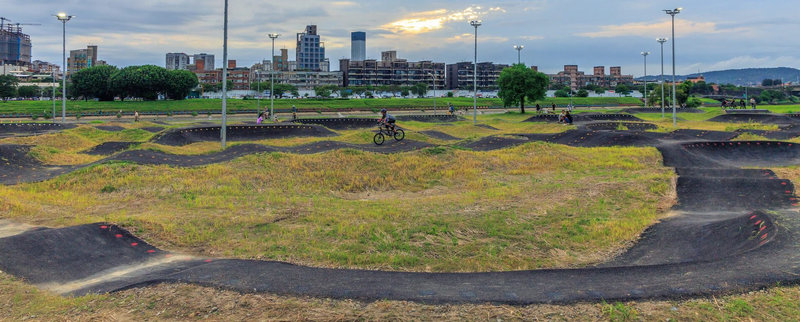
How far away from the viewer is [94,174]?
2044 cm

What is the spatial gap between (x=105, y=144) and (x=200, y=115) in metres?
43.2

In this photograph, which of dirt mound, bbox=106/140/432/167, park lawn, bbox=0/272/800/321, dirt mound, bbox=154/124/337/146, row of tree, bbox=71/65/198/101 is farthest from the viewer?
row of tree, bbox=71/65/198/101

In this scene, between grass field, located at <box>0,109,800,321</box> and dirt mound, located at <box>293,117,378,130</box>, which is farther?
dirt mound, located at <box>293,117,378,130</box>

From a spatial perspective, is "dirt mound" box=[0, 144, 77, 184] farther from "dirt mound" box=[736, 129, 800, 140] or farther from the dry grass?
"dirt mound" box=[736, 129, 800, 140]

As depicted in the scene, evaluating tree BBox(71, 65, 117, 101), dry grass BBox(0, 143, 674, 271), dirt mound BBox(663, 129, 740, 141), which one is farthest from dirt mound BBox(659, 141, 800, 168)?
tree BBox(71, 65, 117, 101)

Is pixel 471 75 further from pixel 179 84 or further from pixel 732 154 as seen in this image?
pixel 732 154

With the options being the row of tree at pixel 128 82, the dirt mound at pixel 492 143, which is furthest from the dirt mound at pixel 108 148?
the row of tree at pixel 128 82

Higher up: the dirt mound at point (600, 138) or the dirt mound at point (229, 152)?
the dirt mound at point (600, 138)

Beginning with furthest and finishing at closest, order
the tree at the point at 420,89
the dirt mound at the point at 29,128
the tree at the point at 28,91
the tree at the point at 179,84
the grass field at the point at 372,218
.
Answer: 1. the tree at the point at 420,89
2. the tree at the point at 28,91
3. the tree at the point at 179,84
4. the dirt mound at the point at 29,128
5. the grass field at the point at 372,218

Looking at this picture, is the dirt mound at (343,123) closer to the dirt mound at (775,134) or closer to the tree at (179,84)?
the dirt mound at (775,134)

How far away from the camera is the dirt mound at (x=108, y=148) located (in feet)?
103

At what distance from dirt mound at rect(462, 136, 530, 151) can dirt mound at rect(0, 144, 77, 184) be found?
73.7ft

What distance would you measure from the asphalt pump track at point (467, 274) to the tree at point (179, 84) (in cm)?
9901

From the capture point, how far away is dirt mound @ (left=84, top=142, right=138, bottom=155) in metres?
31.4
